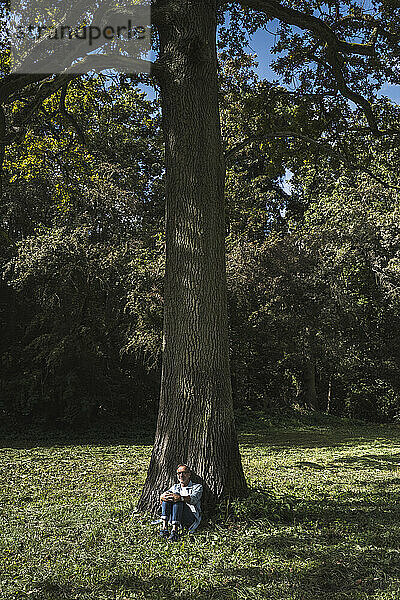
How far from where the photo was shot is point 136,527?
17.8 feet

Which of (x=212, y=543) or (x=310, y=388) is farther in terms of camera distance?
(x=310, y=388)

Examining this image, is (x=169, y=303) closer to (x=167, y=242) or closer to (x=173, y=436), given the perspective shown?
(x=167, y=242)

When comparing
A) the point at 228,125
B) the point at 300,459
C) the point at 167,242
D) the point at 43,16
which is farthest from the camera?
the point at 228,125

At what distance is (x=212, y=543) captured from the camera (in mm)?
4957

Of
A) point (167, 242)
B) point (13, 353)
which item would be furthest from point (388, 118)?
point (13, 353)

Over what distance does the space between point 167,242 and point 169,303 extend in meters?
0.72

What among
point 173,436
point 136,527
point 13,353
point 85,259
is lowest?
point 136,527

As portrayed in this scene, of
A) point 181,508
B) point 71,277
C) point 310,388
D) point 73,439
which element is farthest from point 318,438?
point 181,508

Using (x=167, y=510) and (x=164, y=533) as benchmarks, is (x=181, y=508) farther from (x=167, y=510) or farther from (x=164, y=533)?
(x=164, y=533)

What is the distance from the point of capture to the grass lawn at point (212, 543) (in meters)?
4.05

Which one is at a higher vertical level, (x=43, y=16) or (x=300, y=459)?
(x=43, y=16)

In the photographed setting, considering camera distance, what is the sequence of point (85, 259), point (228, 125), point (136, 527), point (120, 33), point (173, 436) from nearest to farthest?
point (136, 527) < point (173, 436) < point (120, 33) < point (85, 259) < point (228, 125)

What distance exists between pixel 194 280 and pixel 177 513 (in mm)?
2377

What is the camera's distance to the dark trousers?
5.28 metres
